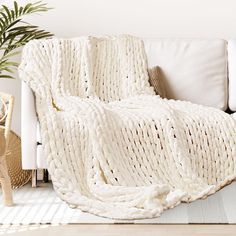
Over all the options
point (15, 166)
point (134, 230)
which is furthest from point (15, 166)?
point (134, 230)

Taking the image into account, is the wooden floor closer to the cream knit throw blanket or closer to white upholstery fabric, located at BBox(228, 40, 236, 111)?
the cream knit throw blanket

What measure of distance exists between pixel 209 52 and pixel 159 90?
389 millimetres

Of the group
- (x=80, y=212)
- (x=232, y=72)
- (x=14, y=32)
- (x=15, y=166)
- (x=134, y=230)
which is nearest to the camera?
(x=134, y=230)

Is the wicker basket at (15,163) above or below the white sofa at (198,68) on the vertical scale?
below

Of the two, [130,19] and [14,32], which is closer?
[14,32]

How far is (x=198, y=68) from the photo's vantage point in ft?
11.8

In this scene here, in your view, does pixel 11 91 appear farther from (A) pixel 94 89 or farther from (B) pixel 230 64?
(B) pixel 230 64

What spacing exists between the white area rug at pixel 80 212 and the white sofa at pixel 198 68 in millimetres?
638

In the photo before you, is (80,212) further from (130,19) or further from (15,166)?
(130,19)

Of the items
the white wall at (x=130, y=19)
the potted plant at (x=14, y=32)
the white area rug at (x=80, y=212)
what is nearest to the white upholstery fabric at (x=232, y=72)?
the white wall at (x=130, y=19)

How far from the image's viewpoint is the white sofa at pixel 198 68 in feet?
11.7

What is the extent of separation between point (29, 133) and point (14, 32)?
39.1 inches

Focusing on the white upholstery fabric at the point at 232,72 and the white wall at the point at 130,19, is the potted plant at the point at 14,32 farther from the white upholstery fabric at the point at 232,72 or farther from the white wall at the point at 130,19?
the white upholstery fabric at the point at 232,72

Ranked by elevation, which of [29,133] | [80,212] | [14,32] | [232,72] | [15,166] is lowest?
[15,166]
